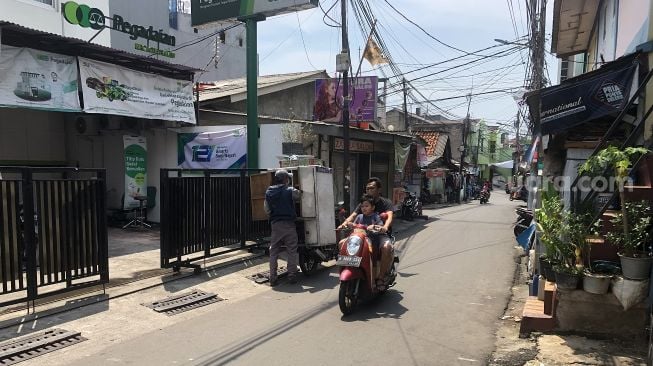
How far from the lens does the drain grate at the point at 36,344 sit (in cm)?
459

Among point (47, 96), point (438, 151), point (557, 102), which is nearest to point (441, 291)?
point (557, 102)

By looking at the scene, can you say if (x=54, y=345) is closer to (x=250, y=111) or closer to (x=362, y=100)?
(x=250, y=111)

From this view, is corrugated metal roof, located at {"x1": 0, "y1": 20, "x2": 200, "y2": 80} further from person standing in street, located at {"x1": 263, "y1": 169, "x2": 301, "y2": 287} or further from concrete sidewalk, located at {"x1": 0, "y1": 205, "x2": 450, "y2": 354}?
person standing in street, located at {"x1": 263, "y1": 169, "x2": 301, "y2": 287}

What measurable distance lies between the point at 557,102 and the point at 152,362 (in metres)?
6.35

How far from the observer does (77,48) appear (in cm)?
990

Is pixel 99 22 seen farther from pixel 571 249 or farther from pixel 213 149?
→ pixel 571 249

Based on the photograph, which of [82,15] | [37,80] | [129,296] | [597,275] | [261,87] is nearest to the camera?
[597,275]

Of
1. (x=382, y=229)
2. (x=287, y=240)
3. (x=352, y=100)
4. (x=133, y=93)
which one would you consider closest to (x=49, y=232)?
(x=287, y=240)

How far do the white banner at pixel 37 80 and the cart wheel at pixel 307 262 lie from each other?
5739 mm

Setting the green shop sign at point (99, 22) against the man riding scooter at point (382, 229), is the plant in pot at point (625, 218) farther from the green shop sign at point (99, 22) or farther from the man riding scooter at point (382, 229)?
the green shop sign at point (99, 22)

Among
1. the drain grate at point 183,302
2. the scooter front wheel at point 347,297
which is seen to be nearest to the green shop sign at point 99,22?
the drain grate at point 183,302

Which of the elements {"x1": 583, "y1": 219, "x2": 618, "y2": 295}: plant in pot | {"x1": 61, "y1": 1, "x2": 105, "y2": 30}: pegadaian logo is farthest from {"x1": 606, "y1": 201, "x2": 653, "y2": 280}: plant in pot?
{"x1": 61, "y1": 1, "x2": 105, "y2": 30}: pegadaian logo

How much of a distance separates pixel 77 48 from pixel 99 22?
280 inches

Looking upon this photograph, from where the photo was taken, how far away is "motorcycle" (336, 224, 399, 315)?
597 cm
